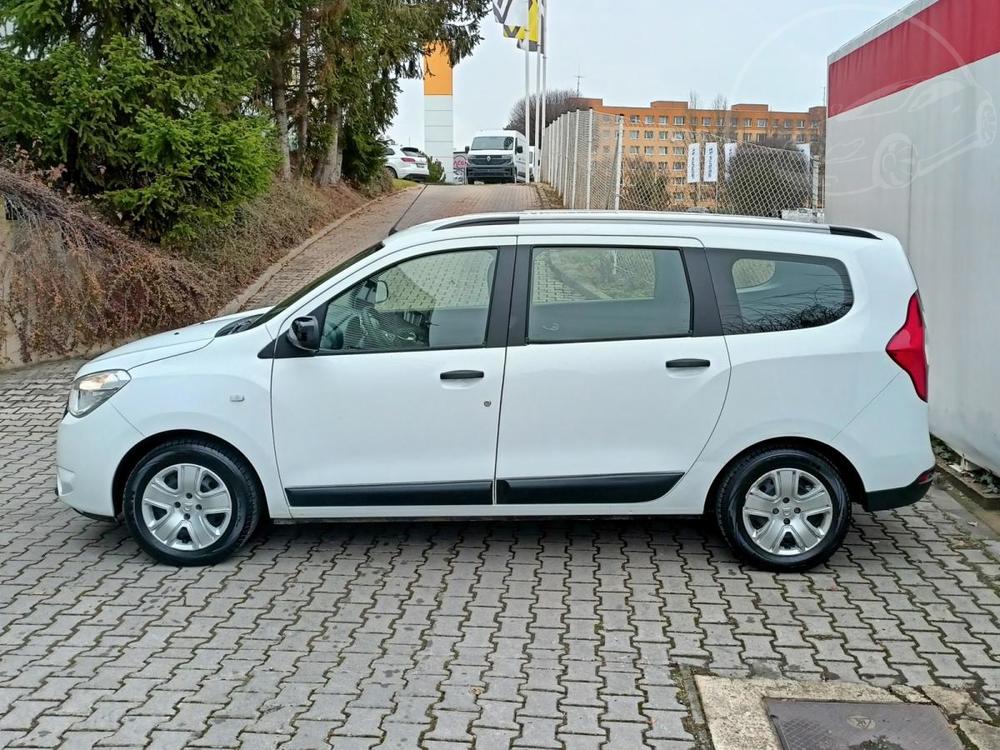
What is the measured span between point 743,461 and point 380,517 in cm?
187

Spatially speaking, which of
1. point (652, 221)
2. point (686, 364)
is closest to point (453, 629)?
point (686, 364)

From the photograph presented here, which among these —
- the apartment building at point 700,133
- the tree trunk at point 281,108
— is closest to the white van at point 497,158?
the tree trunk at point 281,108

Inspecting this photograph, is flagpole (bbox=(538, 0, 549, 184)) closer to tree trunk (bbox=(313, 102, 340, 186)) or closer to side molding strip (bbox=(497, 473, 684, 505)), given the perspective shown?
tree trunk (bbox=(313, 102, 340, 186))

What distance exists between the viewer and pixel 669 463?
5289 millimetres

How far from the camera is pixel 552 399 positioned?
17.2ft

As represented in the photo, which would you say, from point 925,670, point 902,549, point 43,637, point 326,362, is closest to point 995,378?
point 902,549

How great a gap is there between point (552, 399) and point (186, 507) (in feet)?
6.39

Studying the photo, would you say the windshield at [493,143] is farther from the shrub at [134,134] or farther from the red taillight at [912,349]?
the red taillight at [912,349]

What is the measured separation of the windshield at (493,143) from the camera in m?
41.0

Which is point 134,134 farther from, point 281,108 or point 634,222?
point 281,108

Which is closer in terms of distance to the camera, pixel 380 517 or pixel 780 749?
pixel 780 749

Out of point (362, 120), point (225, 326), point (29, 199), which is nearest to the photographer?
point (225, 326)

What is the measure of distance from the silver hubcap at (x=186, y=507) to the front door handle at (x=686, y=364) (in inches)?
91.6

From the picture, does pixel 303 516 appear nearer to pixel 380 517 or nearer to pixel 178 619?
pixel 380 517
